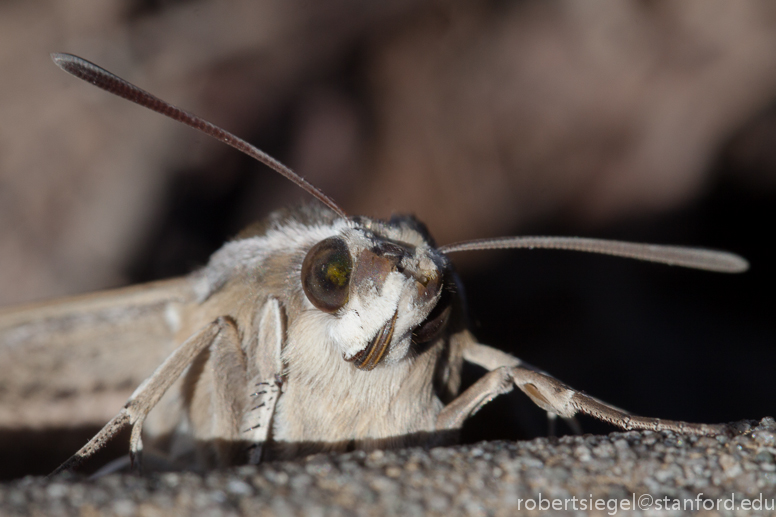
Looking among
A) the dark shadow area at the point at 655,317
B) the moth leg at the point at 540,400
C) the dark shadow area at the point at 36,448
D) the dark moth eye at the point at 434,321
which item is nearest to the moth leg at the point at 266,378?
the dark moth eye at the point at 434,321

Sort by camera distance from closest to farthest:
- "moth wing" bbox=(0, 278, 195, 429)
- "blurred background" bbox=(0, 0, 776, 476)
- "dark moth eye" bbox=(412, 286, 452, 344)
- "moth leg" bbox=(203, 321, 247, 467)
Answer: "dark moth eye" bbox=(412, 286, 452, 344)
"moth leg" bbox=(203, 321, 247, 467)
"moth wing" bbox=(0, 278, 195, 429)
"blurred background" bbox=(0, 0, 776, 476)

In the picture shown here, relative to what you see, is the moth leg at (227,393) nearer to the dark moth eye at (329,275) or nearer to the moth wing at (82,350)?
the dark moth eye at (329,275)

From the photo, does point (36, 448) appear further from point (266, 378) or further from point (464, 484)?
point (464, 484)

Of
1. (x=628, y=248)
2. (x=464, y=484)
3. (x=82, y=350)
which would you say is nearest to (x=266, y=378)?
(x=464, y=484)

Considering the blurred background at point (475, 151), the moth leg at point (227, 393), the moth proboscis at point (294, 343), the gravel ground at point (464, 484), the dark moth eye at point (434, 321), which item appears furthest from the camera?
the blurred background at point (475, 151)

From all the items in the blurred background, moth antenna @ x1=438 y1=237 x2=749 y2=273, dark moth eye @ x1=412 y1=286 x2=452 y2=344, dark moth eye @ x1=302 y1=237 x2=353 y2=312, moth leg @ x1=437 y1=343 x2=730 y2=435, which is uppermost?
the blurred background

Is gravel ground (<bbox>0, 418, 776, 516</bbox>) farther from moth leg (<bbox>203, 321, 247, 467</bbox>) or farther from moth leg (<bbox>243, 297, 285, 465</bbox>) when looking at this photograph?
moth leg (<bbox>203, 321, 247, 467</bbox>)

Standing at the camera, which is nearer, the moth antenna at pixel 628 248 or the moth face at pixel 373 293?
the moth face at pixel 373 293

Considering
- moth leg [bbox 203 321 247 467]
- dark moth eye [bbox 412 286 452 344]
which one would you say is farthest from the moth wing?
dark moth eye [bbox 412 286 452 344]
